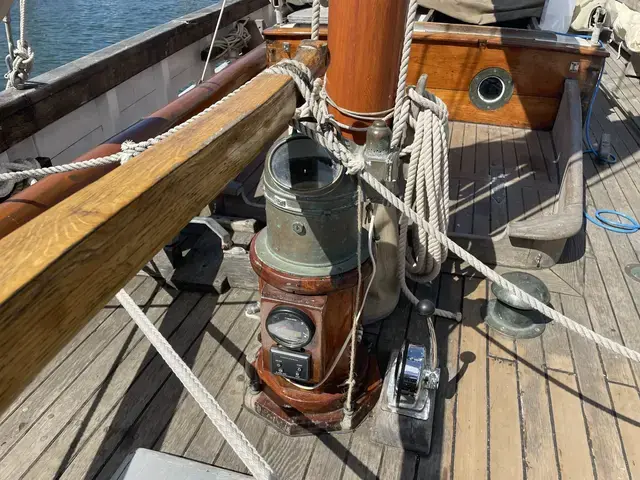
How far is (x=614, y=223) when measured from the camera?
12.1 feet

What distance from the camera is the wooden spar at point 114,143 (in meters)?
1.65

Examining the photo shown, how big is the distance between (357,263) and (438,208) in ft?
2.14

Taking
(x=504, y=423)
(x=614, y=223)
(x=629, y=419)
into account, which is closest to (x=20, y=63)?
(x=504, y=423)

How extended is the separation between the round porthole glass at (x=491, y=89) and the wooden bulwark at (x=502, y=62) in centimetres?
4

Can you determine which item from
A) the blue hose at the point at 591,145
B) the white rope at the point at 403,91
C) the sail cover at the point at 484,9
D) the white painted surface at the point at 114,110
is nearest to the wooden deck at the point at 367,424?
the white rope at the point at 403,91

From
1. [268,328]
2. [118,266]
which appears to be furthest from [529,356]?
[118,266]

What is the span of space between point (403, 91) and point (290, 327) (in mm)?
1097

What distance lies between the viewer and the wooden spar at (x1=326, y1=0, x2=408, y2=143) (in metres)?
1.89

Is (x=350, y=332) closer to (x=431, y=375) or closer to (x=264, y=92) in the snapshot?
(x=431, y=375)

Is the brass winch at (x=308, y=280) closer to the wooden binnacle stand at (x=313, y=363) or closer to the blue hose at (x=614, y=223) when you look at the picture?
the wooden binnacle stand at (x=313, y=363)

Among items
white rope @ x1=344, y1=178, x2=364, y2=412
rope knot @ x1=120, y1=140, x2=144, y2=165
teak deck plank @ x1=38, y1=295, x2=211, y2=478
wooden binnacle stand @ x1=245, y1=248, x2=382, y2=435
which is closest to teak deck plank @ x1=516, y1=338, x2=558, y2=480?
wooden binnacle stand @ x1=245, y1=248, x2=382, y2=435

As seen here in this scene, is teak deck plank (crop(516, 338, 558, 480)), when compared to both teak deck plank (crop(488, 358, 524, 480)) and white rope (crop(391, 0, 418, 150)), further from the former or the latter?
white rope (crop(391, 0, 418, 150))

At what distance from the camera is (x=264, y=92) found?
3.72 ft

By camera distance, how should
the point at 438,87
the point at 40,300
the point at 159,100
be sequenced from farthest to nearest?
the point at 159,100, the point at 438,87, the point at 40,300
